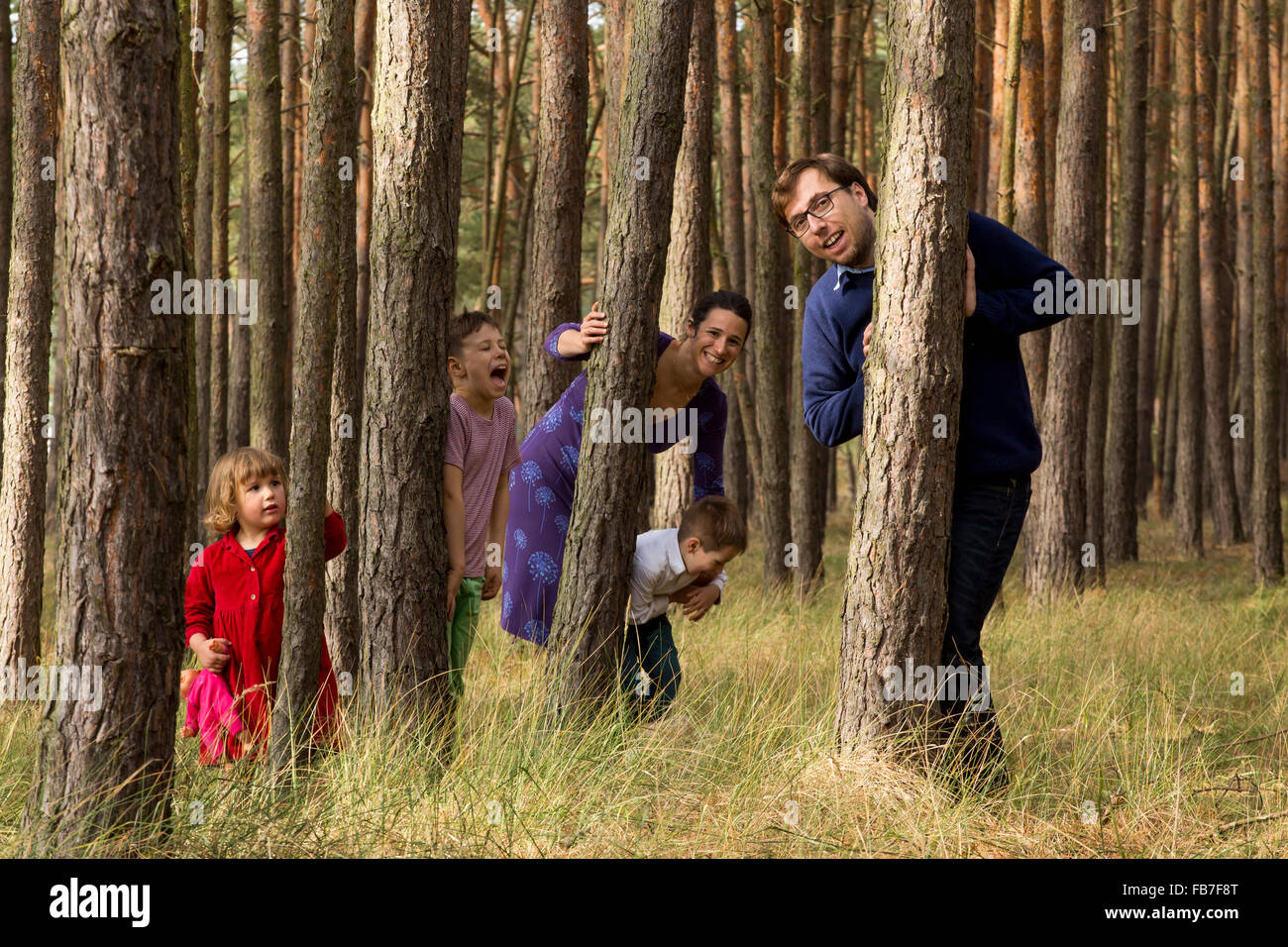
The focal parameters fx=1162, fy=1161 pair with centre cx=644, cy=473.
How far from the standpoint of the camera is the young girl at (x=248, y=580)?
4102 millimetres

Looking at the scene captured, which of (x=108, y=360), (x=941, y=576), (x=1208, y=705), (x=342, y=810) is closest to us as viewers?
(x=108, y=360)

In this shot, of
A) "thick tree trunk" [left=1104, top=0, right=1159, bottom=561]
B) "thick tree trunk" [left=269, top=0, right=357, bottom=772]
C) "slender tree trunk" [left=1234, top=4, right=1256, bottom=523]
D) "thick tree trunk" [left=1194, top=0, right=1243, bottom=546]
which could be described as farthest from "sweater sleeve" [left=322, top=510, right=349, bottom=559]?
"thick tree trunk" [left=1194, top=0, right=1243, bottom=546]

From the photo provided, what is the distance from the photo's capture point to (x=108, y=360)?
8.48 feet

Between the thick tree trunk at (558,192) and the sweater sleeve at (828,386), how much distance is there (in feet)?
9.48

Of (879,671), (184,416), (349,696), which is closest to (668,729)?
(879,671)

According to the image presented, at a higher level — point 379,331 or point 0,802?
point 379,331

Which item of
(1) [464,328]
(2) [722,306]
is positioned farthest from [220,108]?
(2) [722,306]

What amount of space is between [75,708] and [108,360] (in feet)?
2.65

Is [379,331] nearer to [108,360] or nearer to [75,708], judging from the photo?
[108,360]

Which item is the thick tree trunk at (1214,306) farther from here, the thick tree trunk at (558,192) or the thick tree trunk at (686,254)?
the thick tree trunk at (558,192)

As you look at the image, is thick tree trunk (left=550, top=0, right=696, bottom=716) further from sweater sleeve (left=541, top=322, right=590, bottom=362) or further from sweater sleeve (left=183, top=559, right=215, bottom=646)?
sweater sleeve (left=183, top=559, right=215, bottom=646)

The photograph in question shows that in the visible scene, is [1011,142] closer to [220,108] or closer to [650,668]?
[650,668]

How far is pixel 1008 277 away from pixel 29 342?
15.3 ft

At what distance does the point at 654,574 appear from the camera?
4.42 meters
